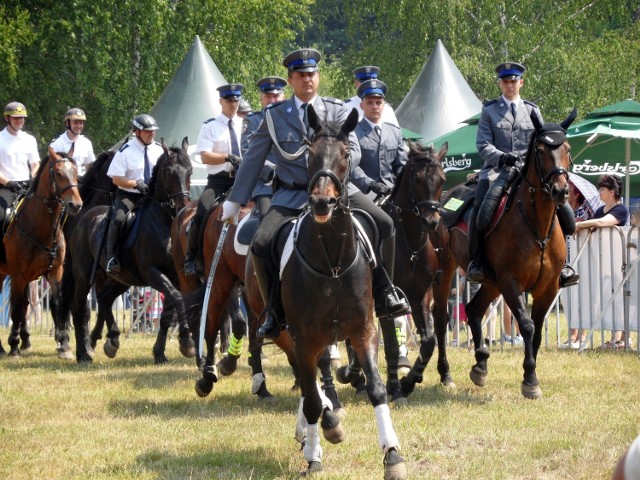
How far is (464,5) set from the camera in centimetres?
3912

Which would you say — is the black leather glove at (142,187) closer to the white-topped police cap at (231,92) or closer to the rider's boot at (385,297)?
the white-topped police cap at (231,92)

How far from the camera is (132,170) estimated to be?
14.8 m

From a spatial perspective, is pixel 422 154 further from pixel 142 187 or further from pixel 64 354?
pixel 64 354

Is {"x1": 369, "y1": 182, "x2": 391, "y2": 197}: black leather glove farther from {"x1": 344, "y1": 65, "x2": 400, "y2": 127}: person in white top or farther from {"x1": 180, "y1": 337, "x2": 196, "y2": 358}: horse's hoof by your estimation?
{"x1": 180, "y1": 337, "x2": 196, "y2": 358}: horse's hoof

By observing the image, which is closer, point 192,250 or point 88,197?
point 192,250

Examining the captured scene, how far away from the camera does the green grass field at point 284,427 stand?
759 centimetres

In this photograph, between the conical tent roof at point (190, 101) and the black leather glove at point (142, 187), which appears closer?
the black leather glove at point (142, 187)

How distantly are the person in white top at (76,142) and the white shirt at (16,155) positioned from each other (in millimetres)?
387

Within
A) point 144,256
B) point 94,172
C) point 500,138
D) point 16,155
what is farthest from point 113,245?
point 500,138

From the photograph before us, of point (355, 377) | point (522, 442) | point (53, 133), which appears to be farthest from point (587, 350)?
point (53, 133)

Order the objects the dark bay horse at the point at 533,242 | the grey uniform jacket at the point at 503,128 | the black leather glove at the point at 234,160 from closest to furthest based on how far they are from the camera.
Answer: the dark bay horse at the point at 533,242
the grey uniform jacket at the point at 503,128
the black leather glove at the point at 234,160

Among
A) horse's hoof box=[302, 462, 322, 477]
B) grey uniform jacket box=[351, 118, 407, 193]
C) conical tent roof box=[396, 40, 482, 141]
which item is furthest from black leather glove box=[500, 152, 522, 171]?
conical tent roof box=[396, 40, 482, 141]

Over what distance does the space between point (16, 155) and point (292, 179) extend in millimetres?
9192

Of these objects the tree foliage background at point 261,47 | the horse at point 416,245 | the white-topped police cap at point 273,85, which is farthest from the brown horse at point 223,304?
the tree foliage background at point 261,47
